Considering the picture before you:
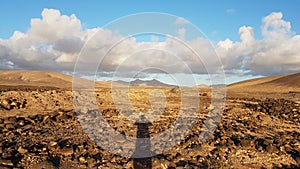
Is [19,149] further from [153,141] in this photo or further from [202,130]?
[202,130]

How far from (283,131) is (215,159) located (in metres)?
5.93

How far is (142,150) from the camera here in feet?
31.5

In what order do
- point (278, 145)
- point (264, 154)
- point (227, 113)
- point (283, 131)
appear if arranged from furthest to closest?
point (227, 113)
point (283, 131)
point (278, 145)
point (264, 154)

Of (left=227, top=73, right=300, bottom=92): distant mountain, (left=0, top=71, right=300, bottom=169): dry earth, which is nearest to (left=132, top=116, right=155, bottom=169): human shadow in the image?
(left=0, top=71, right=300, bottom=169): dry earth

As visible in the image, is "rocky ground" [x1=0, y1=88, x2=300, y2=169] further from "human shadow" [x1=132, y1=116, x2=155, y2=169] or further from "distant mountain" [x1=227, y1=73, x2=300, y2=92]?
"distant mountain" [x1=227, y1=73, x2=300, y2=92]

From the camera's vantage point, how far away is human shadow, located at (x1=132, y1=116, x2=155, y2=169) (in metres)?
8.16

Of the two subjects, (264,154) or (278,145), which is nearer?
(264,154)

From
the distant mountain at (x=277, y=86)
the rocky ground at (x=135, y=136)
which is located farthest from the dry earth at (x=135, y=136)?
the distant mountain at (x=277, y=86)

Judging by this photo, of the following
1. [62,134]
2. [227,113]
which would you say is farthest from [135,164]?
[227,113]

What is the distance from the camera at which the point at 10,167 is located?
24.7 feet

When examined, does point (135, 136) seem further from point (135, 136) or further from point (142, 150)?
point (142, 150)

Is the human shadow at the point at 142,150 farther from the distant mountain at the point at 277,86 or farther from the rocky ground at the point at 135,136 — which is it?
the distant mountain at the point at 277,86

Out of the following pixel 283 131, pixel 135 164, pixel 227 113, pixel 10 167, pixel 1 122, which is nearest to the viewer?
pixel 10 167

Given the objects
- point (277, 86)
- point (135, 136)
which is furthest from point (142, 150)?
point (277, 86)
